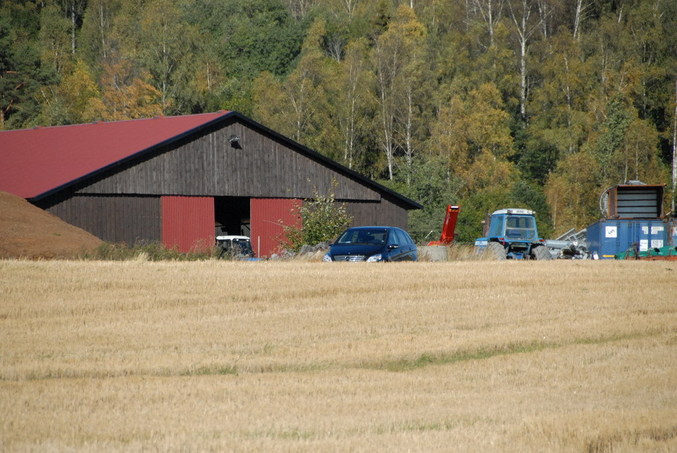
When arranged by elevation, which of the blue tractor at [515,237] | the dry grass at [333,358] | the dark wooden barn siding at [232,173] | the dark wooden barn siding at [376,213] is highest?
the dark wooden barn siding at [232,173]

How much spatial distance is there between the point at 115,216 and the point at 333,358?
24301 mm

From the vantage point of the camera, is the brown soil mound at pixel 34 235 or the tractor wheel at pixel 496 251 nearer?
the brown soil mound at pixel 34 235

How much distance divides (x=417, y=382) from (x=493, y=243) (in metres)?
24.6

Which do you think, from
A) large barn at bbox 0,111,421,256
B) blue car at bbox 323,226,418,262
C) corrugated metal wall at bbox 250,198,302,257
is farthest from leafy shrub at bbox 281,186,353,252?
blue car at bbox 323,226,418,262

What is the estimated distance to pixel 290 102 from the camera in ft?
245

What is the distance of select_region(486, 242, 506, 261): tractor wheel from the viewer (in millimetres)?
37334

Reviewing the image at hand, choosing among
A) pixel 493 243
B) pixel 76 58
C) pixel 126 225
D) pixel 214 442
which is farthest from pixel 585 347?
pixel 76 58

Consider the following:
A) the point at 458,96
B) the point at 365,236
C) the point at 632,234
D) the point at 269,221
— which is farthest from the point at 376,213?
the point at 458,96

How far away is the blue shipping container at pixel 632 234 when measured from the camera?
41.7 m

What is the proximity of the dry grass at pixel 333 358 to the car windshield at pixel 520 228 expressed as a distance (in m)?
11.1

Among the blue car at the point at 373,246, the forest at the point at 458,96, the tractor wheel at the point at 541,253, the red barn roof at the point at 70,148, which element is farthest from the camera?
the forest at the point at 458,96

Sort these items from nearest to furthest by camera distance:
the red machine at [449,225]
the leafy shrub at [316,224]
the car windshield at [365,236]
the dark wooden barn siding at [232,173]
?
the car windshield at [365,236] → the dark wooden barn siding at [232,173] → the leafy shrub at [316,224] → the red machine at [449,225]

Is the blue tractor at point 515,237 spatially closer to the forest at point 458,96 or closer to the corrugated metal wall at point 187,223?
the corrugated metal wall at point 187,223

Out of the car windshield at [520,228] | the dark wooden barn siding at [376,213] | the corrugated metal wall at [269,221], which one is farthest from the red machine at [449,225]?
the corrugated metal wall at [269,221]
